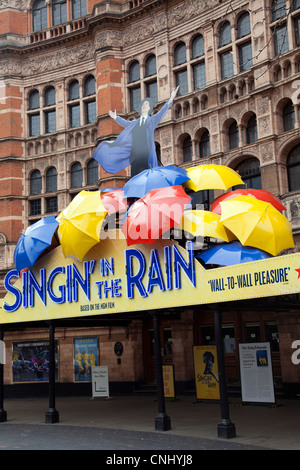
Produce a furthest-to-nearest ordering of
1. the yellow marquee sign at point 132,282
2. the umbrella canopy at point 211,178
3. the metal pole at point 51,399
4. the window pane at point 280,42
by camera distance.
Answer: the window pane at point 280,42 → the metal pole at point 51,399 → the umbrella canopy at point 211,178 → the yellow marquee sign at point 132,282

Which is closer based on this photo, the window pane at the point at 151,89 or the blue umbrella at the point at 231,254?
the blue umbrella at the point at 231,254

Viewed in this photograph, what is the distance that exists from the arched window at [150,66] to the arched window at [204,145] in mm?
4693

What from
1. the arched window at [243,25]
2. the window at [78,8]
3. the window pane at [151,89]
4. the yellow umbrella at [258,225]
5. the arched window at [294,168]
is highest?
the window at [78,8]

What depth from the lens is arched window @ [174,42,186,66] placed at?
26766 millimetres

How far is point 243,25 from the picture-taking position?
24.5 metres

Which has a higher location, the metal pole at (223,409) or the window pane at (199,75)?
the window pane at (199,75)

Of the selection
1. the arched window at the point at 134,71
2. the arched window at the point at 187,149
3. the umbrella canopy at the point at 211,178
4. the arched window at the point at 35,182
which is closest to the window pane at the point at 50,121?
the arched window at the point at 35,182

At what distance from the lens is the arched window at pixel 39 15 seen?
32062mm

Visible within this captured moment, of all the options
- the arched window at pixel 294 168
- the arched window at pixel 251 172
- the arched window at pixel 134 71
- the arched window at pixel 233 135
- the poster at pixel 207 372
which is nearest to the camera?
the poster at pixel 207 372

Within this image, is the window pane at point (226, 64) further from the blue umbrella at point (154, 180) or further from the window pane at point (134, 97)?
the blue umbrella at point (154, 180)

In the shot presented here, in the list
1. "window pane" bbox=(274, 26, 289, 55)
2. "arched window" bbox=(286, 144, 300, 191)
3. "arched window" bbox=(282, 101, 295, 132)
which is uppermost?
"window pane" bbox=(274, 26, 289, 55)

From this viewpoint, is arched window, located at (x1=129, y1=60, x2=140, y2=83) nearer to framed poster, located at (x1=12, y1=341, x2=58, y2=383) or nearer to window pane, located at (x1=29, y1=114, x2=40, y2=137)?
window pane, located at (x1=29, y1=114, x2=40, y2=137)

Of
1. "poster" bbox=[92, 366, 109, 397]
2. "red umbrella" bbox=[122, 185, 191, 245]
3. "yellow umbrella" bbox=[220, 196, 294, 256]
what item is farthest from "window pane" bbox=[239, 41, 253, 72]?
"poster" bbox=[92, 366, 109, 397]

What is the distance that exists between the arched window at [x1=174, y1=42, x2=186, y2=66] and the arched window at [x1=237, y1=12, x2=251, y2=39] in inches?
124
